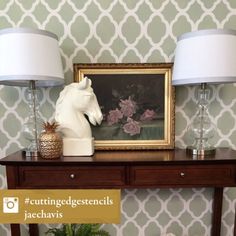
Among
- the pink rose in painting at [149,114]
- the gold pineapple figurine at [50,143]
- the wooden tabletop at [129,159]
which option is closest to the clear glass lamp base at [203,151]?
the wooden tabletop at [129,159]

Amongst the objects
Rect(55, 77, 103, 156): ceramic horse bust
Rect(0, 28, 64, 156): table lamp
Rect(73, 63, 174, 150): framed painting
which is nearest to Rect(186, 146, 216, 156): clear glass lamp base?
Rect(73, 63, 174, 150): framed painting

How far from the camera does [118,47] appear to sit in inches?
61.2

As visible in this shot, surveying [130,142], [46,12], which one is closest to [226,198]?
[130,142]

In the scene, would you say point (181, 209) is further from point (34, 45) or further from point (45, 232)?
point (34, 45)

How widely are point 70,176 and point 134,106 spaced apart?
0.59 meters

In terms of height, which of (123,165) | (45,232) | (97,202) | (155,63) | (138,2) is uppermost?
(138,2)

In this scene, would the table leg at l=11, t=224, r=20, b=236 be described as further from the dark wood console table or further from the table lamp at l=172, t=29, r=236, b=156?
the table lamp at l=172, t=29, r=236, b=156

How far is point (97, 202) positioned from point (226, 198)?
3.29 ft

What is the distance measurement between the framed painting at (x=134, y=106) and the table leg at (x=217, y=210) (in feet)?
1.52

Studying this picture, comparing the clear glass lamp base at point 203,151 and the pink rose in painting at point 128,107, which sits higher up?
the pink rose in painting at point 128,107

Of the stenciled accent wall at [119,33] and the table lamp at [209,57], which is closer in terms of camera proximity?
the table lamp at [209,57]

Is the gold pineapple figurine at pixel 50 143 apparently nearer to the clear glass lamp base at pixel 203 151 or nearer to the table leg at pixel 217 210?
the clear glass lamp base at pixel 203 151

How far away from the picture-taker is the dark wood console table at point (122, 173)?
127cm

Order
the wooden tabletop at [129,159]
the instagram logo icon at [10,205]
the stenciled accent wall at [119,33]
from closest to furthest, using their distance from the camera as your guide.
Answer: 1. the instagram logo icon at [10,205]
2. the wooden tabletop at [129,159]
3. the stenciled accent wall at [119,33]
